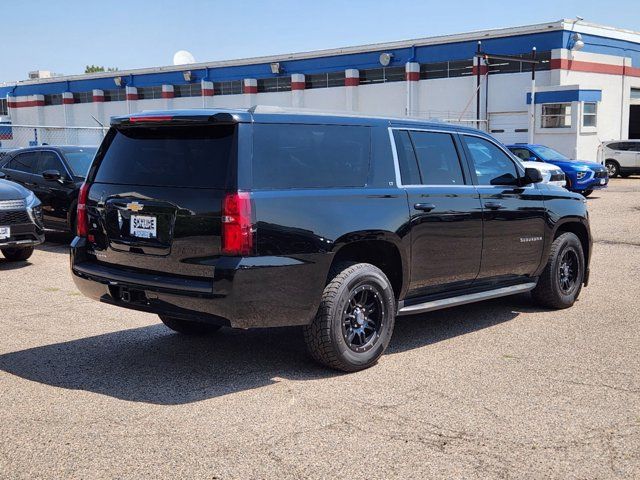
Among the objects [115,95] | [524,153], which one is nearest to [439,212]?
[524,153]

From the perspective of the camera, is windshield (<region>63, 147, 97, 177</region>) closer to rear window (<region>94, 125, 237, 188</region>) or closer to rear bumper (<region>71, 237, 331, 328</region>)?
rear window (<region>94, 125, 237, 188</region>)

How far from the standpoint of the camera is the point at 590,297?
8.39 m

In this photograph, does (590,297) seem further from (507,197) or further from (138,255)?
(138,255)

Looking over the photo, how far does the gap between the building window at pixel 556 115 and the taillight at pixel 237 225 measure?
3146 centimetres

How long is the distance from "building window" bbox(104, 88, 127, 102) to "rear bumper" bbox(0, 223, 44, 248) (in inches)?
1812

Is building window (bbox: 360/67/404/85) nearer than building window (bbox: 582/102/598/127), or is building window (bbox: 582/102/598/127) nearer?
building window (bbox: 582/102/598/127)

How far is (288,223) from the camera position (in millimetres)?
5043

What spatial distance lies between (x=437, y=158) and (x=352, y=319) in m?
1.74

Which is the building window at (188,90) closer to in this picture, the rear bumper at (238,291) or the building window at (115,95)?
the building window at (115,95)

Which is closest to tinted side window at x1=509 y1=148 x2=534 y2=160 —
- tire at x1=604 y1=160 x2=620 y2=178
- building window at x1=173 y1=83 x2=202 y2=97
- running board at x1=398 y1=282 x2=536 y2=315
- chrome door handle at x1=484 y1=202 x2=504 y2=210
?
tire at x1=604 y1=160 x2=620 y2=178

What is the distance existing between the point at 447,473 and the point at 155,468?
1.51 metres

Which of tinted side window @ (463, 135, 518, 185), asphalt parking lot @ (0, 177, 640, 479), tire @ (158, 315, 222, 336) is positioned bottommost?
asphalt parking lot @ (0, 177, 640, 479)

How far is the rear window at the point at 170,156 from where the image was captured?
198 inches

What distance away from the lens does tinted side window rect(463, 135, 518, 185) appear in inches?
268
